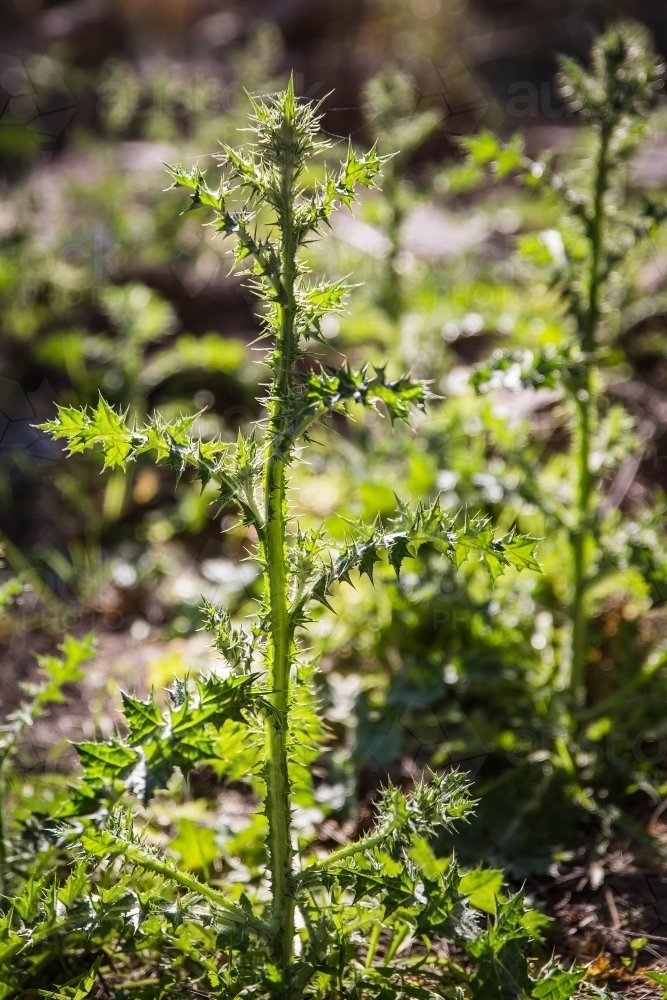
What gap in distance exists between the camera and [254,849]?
7.50 feet

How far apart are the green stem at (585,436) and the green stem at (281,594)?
1039mm

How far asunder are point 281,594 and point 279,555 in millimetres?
72

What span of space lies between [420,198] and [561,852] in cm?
244

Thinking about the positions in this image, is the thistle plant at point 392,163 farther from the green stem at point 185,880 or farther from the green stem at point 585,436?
the green stem at point 185,880

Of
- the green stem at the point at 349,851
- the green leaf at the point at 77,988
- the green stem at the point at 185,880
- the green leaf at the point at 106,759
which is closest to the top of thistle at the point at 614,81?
the green stem at the point at 349,851

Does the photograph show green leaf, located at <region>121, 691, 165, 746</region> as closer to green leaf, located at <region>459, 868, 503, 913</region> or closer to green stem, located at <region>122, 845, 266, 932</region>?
green stem, located at <region>122, 845, 266, 932</region>

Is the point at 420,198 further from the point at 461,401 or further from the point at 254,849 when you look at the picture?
the point at 254,849

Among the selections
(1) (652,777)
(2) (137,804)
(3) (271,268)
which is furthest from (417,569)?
(3) (271,268)

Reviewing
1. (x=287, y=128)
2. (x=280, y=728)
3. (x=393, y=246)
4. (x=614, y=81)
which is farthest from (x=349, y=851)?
(x=393, y=246)

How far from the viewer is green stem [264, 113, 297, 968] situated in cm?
159

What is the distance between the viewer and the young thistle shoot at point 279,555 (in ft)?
5.01

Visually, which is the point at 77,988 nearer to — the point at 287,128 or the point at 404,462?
the point at 287,128

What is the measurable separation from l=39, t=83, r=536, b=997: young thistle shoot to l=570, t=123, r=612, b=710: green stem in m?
0.83

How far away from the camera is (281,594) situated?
1.67m
